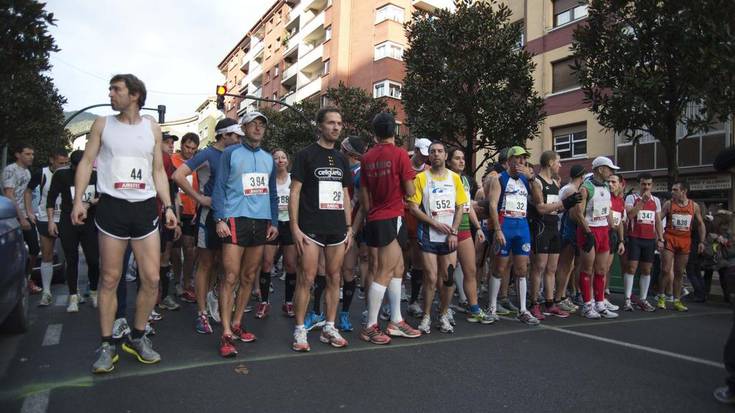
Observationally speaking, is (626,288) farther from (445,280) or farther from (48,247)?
(48,247)

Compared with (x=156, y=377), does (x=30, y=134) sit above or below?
above

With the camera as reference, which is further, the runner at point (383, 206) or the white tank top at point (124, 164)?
the runner at point (383, 206)

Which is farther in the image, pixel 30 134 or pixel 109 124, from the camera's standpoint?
pixel 30 134

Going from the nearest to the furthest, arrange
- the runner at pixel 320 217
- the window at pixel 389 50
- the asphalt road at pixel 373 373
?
the asphalt road at pixel 373 373
the runner at pixel 320 217
the window at pixel 389 50

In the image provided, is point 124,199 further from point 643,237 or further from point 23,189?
point 643,237

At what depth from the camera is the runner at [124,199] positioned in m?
3.63

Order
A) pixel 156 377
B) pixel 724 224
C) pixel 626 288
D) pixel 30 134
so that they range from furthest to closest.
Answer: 1. pixel 30 134
2. pixel 724 224
3. pixel 626 288
4. pixel 156 377

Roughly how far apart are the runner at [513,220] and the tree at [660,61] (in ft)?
22.4

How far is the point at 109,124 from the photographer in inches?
146

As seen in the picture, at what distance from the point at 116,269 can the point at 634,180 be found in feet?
69.4

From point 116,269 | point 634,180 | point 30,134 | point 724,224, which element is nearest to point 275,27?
point 30,134

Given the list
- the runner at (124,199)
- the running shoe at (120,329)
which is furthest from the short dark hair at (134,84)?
the running shoe at (120,329)

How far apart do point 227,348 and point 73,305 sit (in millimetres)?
2865

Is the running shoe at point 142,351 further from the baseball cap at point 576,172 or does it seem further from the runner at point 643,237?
the runner at point 643,237
